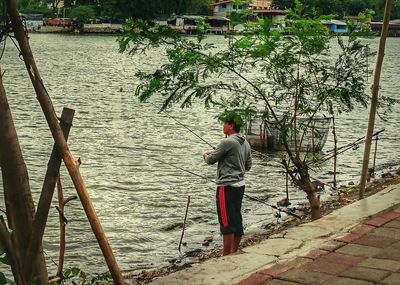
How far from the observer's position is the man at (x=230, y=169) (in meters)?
8.17

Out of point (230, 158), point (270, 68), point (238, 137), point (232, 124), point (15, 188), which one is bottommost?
point (230, 158)

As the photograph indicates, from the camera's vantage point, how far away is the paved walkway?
5.27 m

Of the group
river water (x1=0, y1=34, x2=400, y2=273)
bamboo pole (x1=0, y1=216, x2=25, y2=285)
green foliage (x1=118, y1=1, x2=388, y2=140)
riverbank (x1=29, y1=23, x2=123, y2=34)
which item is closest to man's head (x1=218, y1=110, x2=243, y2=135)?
green foliage (x1=118, y1=1, x2=388, y2=140)

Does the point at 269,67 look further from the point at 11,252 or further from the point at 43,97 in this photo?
the point at 11,252

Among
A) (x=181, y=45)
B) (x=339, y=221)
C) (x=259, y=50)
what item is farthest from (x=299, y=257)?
(x=181, y=45)

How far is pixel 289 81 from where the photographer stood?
9.81 m

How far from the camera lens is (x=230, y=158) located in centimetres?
818

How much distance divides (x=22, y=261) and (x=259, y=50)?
529 cm

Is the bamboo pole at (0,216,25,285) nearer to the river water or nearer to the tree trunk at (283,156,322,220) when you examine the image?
the river water

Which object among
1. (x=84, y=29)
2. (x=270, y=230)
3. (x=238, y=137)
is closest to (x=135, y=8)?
(x=84, y=29)

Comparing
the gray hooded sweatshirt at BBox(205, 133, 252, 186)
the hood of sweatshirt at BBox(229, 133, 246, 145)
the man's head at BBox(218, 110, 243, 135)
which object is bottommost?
the gray hooded sweatshirt at BBox(205, 133, 252, 186)

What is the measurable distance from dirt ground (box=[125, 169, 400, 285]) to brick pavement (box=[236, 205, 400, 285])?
11.7 ft

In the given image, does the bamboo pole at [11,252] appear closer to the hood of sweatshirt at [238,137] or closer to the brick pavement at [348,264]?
the brick pavement at [348,264]

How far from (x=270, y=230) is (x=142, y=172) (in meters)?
6.66
